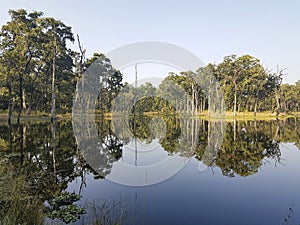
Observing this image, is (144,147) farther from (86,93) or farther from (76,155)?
(86,93)

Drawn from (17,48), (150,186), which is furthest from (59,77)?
(150,186)

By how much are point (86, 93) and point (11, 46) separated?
13139mm

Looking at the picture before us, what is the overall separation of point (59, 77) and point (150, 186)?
33282 mm

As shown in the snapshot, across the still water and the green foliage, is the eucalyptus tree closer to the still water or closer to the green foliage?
the still water

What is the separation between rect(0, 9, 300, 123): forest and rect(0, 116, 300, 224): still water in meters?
14.4

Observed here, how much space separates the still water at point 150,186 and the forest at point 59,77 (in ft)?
47.1

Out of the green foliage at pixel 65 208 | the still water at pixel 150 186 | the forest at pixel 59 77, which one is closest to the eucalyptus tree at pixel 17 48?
the forest at pixel 59 77

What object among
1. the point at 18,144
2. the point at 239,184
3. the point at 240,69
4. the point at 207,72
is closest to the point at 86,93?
the point at 207,72

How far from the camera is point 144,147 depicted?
42.3 ft

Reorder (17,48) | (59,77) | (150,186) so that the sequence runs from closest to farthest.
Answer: (150,186) < (17,48) < (59,77)

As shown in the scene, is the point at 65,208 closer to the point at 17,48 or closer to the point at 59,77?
the point at 17,48

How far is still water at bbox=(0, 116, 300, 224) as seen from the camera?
462cm

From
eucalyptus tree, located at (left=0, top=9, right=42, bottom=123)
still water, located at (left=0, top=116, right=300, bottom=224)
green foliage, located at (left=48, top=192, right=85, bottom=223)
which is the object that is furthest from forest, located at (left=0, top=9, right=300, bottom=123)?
green foliage, located at (left=48, top=192, right=85, bottom=223)

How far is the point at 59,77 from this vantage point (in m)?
36.9
